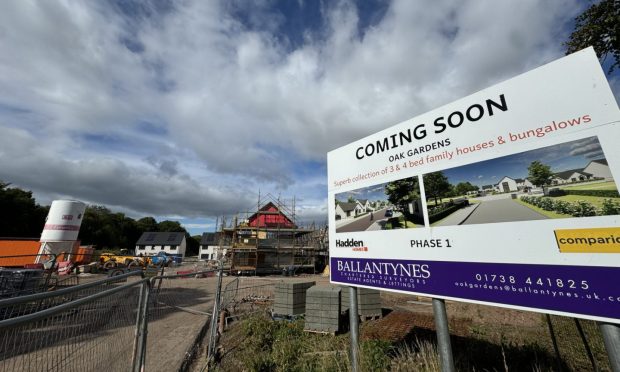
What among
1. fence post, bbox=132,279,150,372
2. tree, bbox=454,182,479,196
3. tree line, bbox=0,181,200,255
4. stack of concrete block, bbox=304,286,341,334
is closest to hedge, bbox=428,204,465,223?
tree, bbox=454,182,479,196

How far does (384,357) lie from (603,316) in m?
3.95

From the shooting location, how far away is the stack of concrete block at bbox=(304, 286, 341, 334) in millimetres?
7566

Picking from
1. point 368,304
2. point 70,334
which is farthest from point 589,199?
point 368,304

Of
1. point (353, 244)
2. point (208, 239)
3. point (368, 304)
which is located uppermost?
point (208, 239)

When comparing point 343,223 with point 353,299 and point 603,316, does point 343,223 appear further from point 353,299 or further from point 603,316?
point 603,316

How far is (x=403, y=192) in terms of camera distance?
3.22 metres

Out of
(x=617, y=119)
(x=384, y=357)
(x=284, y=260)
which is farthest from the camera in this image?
(x=284, y=260)

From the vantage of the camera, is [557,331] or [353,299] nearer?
[353,299]

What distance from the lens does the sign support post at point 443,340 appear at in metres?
2.64

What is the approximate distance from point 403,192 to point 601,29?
10.8m

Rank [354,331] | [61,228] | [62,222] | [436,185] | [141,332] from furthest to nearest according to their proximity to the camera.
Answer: [62,222], [61,228], [141,332], [354,331], [436,185]

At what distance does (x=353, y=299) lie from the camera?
3.66 meters

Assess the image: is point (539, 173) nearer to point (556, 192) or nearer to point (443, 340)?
point (556, 192)

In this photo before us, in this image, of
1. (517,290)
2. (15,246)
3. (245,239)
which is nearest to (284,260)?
(245,239)
